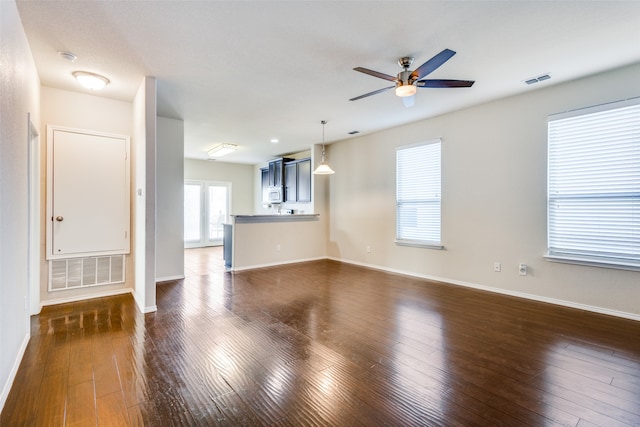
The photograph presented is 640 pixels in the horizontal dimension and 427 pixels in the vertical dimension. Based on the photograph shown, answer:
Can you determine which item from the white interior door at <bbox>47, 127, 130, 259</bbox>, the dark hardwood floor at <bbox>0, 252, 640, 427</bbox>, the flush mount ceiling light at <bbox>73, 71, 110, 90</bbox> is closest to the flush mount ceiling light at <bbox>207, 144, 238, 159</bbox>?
the white interior door at <bbox>47, 127, 130, 259</bbox>

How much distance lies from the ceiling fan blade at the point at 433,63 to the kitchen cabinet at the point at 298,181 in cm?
455

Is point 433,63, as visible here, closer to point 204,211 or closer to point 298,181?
point 298,181

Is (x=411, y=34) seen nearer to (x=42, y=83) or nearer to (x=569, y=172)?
(x=569, y=172)

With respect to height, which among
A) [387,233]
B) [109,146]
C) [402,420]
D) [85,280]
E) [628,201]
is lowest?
[402,420]

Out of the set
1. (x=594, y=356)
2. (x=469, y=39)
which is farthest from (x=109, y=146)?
(x=594, y=356)

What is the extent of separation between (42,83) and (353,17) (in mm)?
3798

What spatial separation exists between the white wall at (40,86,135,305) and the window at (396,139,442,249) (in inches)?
173

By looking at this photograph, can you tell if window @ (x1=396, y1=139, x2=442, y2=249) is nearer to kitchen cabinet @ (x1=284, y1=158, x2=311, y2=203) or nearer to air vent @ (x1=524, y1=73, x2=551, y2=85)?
air vent @ (x1=524, y1=73, x2=551, y2=85)

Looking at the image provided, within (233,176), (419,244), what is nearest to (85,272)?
(419,244)

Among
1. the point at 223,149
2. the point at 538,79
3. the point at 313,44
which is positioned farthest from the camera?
the point at 223,149

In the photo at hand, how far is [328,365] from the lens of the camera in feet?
7.41

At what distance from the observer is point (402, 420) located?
5.51ft

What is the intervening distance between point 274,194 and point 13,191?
6.15 meters

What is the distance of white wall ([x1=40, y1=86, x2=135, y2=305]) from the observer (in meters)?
3.57
